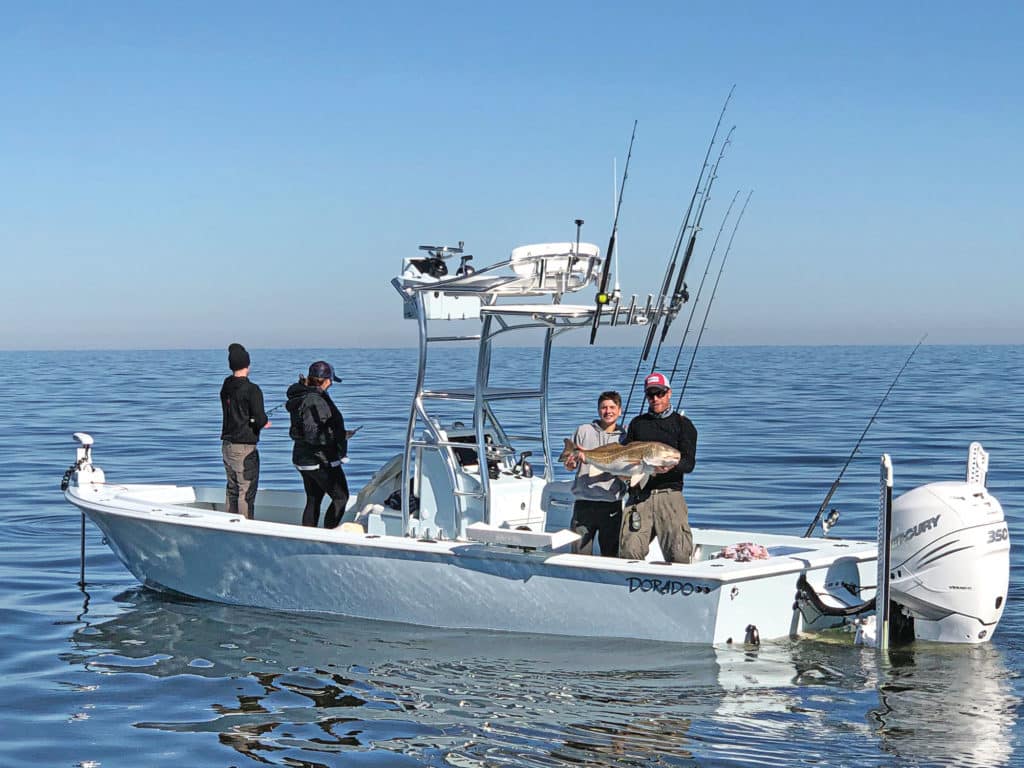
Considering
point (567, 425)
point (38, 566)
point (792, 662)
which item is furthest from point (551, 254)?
point (567, 425)

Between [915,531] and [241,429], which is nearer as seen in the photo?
[915,531]

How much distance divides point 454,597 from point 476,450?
1.15 m

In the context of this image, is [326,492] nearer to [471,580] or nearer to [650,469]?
[471,580]

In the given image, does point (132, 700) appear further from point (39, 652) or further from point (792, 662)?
point (792, 662)

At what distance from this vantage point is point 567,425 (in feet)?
74.5

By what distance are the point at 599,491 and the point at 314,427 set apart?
93.5 inches

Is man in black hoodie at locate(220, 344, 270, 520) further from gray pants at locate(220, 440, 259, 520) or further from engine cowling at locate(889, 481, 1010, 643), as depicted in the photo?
engine cowling at locate(889, 481, 1010, 643)

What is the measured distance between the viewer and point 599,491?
26.9ft

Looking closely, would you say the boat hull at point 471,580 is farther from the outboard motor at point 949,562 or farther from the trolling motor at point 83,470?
the trolling motor at point 83,470

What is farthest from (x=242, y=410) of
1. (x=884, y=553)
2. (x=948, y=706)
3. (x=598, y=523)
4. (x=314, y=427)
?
→ (x=948, y=706)

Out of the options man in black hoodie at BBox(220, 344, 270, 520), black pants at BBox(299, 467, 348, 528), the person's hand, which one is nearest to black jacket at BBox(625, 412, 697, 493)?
the person's hand

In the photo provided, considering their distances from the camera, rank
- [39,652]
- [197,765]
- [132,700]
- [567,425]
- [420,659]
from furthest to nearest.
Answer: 1. [567,425]
2. [39,652]
3. [420,659]
4. [132,700]
5. [197,765]

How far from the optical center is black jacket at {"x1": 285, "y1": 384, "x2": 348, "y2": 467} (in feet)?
30.6

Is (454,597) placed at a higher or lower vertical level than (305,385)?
lower
